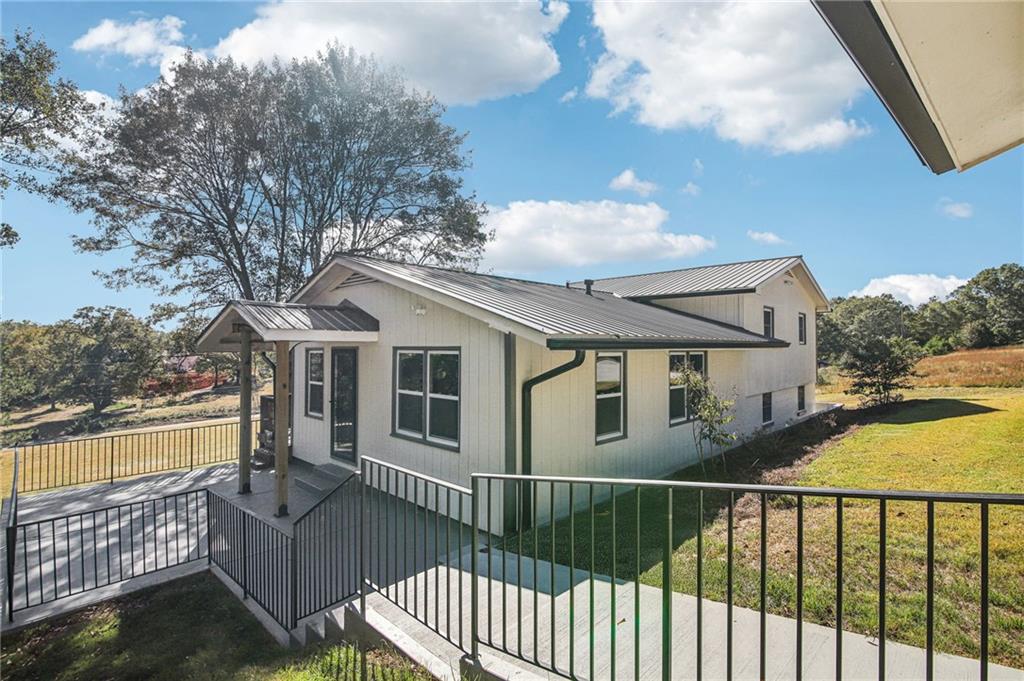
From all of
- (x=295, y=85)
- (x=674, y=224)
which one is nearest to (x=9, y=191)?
(x=295, y=85)

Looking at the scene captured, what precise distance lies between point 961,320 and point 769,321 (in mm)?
38401

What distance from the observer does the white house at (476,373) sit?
625 centimetres

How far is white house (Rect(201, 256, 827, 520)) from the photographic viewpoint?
20.5 feet

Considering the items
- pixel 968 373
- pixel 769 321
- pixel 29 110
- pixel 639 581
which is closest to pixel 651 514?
pixel 639 581

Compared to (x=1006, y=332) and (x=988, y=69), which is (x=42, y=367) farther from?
(x=1006, y=332)

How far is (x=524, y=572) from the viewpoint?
4520 millimetres

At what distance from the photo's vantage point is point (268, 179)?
1762 centimetres

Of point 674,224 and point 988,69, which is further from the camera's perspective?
point 674,224

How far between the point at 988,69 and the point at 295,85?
2011 cm

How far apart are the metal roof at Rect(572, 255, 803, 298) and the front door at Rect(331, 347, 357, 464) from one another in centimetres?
828

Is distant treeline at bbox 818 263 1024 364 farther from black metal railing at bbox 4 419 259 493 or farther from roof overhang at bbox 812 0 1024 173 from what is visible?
roof overhang at bbox 812 0 1024 173

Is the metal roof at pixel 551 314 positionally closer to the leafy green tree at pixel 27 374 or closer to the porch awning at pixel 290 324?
the porch awning at pixel 290 324

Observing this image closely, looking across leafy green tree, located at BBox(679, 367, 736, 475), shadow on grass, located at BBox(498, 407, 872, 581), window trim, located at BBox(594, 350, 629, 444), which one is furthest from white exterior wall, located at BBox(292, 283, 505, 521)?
leafy green tree, located at BBox(679, 367, 736, 475)

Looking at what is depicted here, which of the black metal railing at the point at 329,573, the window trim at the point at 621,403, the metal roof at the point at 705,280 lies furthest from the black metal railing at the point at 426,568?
the metal roof at the point at 705,280
